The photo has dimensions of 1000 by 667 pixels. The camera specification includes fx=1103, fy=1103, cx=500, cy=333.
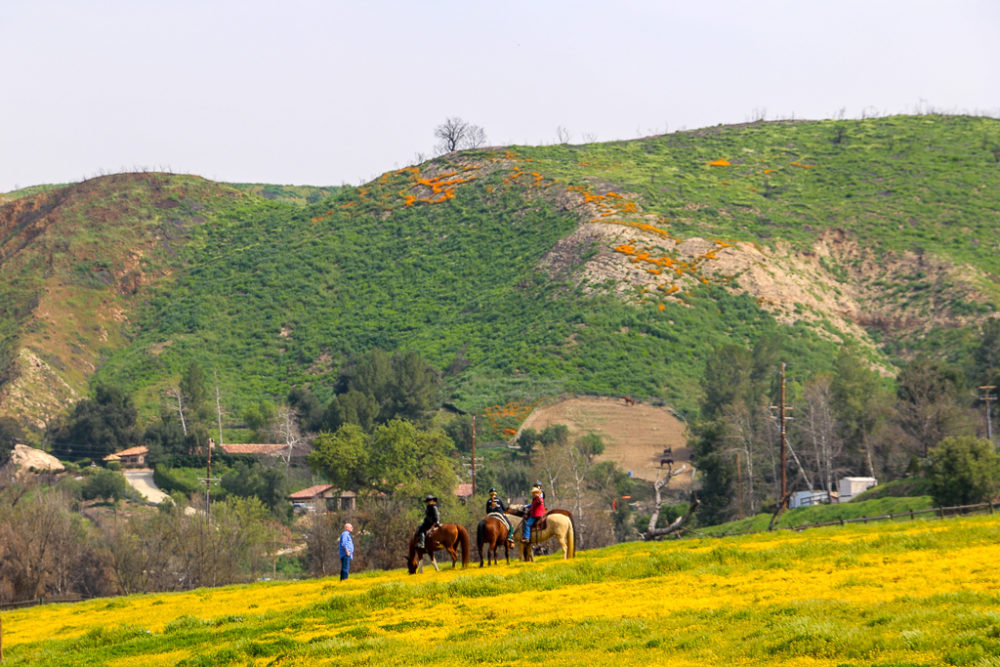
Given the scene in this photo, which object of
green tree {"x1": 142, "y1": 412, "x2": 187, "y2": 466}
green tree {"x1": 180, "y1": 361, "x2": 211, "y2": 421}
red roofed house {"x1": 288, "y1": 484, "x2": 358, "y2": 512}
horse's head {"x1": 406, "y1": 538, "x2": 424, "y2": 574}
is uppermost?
green tree {"x1": 180, "y1": 361, "x2": 211, "y2": 421}

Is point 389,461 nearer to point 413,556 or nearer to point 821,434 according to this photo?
point 821,434

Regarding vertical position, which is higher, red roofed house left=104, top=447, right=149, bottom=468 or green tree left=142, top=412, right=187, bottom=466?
green tree left=142, top=412, right=187, bottom=466

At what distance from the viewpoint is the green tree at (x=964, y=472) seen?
61844 millimetres

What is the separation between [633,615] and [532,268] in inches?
4885

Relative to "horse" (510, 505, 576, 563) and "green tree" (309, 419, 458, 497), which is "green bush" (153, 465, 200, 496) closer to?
"green tree" (309, 419, 458, 497)

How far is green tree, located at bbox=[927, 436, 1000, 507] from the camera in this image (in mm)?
61844

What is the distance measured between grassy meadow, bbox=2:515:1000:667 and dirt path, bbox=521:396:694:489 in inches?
2658

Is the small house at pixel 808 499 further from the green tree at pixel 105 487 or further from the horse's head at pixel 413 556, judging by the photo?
the green tree at pixel 105 487

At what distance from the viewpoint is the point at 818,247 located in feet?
486

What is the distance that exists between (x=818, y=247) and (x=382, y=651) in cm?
13583

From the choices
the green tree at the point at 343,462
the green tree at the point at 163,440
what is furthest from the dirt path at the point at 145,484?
the green tree at the point at 343,462

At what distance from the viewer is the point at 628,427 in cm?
10825

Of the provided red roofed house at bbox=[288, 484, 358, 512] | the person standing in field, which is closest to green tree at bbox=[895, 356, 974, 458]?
red roofed house at bbox=[288, 484, 358, 512]

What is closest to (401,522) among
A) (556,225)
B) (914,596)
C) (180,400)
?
(914,596)
